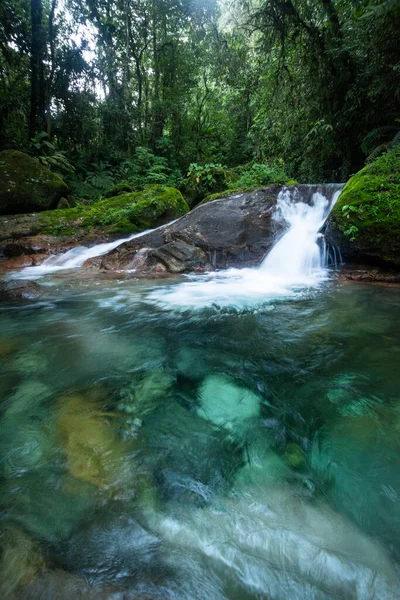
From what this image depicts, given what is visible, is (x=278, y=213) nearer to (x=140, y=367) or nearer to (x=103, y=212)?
(x=103, y=212)

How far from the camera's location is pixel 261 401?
211cm

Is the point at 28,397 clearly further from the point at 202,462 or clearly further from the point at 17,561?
the point at 202,462

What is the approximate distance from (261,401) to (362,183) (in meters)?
5.37

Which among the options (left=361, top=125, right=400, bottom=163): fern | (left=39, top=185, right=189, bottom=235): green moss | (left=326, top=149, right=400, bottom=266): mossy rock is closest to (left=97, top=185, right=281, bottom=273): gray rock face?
(left=39, top=185, right=189, bottom=235): green moss

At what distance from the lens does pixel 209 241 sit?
7.43 metres

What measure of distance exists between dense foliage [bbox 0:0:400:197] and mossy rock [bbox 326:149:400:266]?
2.49 meters

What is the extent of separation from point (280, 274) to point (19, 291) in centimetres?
509

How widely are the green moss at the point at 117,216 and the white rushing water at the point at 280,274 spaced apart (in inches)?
149

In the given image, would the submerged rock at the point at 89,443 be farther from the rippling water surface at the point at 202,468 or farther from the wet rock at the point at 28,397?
the wet rock at the point at 28,397

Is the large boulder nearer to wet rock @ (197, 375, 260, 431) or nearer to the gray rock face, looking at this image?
the gray rock face

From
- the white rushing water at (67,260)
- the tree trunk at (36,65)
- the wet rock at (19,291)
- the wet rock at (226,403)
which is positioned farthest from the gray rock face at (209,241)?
the tree trunk at (36,65)

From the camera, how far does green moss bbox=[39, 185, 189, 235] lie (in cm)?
916

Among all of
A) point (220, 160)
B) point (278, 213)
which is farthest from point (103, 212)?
point (220, 160)

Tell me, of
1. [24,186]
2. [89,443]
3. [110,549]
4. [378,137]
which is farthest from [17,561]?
[24,186]
